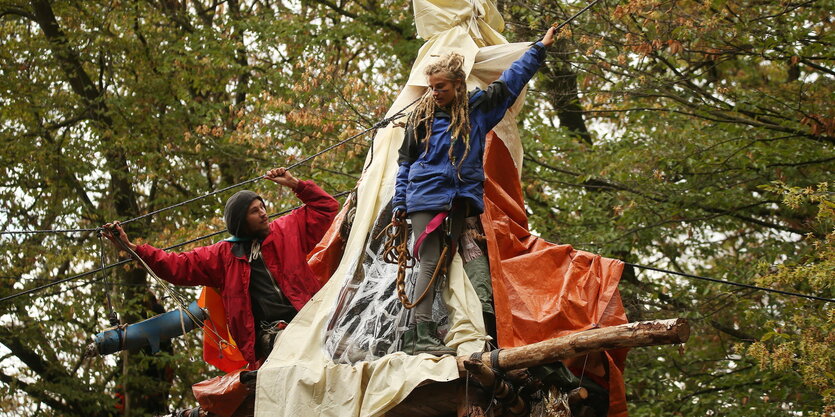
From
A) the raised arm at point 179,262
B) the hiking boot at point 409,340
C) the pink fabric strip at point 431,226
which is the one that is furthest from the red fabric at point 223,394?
the pink fabric strip at point 431,226

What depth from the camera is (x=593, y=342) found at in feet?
15.6

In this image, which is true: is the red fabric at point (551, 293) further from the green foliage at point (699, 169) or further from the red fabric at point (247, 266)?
the green foliage at point (699, 169)

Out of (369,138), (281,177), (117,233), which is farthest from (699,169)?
(117,233)

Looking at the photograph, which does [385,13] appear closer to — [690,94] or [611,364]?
[690,94]

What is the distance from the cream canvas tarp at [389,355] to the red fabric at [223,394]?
1.36ft

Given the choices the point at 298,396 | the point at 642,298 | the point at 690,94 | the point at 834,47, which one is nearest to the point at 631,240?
the point at 642,298

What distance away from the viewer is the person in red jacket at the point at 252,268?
600 cm

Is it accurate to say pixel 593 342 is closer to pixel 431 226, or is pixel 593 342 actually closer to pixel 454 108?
pixel 431 226

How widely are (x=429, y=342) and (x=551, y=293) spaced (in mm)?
773

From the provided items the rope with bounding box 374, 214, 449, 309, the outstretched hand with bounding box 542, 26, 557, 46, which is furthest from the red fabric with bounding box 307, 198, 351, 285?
the outstretched hand with bounding box 542, 26, 557, 46

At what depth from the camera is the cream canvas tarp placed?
16.8 ft

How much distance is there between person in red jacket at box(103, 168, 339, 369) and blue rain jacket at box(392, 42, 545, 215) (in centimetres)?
74

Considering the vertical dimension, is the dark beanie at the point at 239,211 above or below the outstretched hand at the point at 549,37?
below

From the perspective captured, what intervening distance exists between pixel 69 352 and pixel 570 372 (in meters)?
8.94
